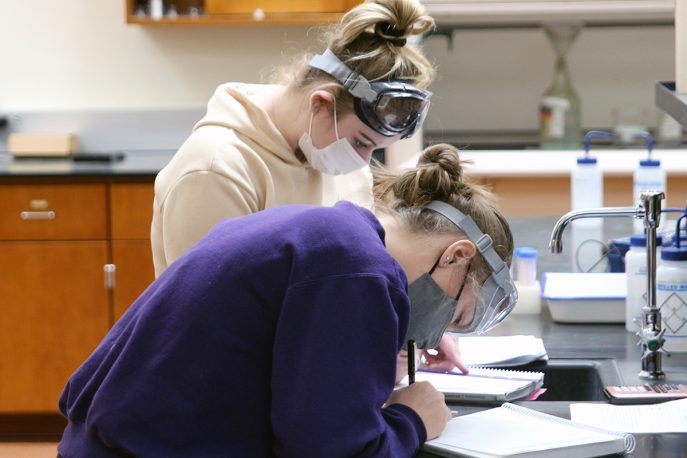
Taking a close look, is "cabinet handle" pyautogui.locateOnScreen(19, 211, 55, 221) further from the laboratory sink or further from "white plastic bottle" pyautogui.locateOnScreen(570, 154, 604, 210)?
the laboratory sink

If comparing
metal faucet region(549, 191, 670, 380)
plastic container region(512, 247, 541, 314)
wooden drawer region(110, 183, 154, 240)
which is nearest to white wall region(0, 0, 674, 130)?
wooden drawer region(110, 183, 154, 240)

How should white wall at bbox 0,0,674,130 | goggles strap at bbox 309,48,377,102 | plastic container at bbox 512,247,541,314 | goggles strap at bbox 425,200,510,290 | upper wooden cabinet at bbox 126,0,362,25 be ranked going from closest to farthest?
goggles strap at bbox 425,200,510,290 → goggles strap at bbox 309,48,377,102 → plastic container at bbox 512,247,541,314 → upper wooden cabinet at bbox 126,0,362,25 → white wall at bbox 0,0,674,130

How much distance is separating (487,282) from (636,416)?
12.5 inches

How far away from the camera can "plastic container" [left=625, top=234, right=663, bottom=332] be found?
2.18 m

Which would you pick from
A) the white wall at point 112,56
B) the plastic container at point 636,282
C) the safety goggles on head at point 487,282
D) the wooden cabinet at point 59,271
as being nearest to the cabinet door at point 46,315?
the wooden cabinet at point 59,271

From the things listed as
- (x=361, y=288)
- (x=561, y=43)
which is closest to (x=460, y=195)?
(x=361, y=288)

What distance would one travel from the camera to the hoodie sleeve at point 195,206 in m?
1.92

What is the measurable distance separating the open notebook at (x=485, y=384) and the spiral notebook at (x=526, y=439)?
153 millimetres

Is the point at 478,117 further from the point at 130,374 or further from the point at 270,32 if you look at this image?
the point at 130,374

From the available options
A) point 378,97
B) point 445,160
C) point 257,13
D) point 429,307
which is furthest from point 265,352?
point 257,13

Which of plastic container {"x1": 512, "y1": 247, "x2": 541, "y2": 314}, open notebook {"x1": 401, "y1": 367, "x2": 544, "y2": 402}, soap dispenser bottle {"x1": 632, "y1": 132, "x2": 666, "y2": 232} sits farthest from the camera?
soap dispenser bottle {"x1": 632, "y1": 132, "x2": 666, "y2": 232}

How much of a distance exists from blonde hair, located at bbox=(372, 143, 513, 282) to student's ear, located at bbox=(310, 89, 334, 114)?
1.39 ft

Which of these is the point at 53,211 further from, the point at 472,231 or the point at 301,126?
the point at 472,231

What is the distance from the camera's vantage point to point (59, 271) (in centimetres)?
394
